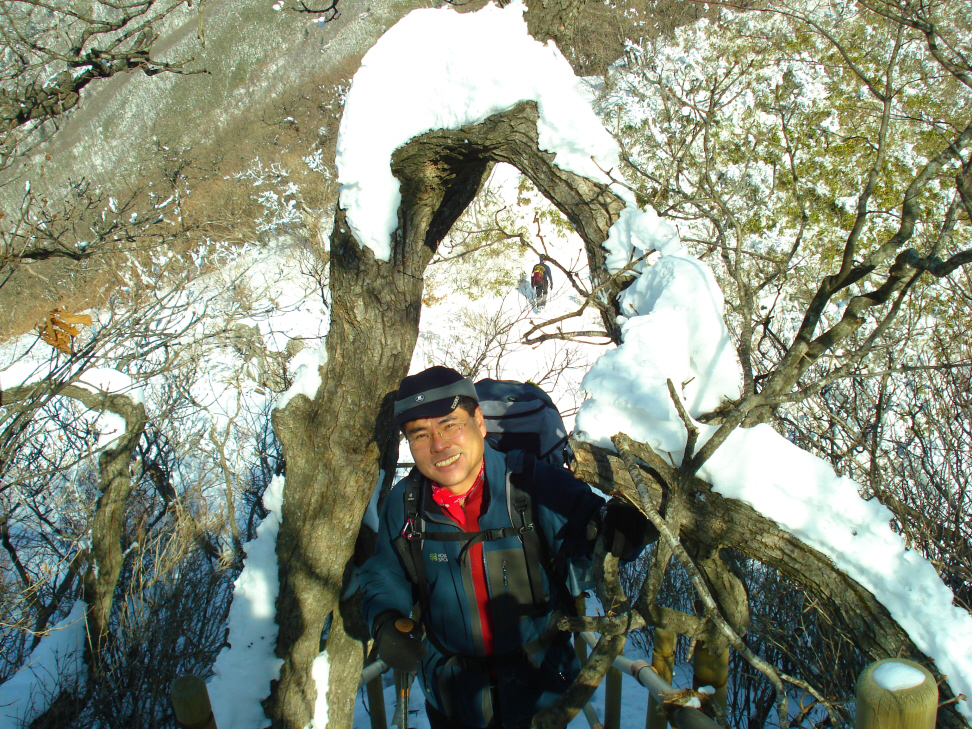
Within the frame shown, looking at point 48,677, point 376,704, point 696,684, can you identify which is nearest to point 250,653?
point 376,704

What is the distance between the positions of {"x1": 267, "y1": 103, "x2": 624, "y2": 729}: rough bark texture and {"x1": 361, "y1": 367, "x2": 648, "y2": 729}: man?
1.85 ft

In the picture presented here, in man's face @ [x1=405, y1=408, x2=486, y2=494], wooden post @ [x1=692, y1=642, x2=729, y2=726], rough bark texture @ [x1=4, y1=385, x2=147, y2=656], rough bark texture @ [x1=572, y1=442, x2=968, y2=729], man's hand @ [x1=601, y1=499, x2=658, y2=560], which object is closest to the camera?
rough bark texture @ [x1=572, y1=442, x2=968, y2=729]

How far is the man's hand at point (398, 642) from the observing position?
6.66ft

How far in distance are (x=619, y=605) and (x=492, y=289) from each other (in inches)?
472

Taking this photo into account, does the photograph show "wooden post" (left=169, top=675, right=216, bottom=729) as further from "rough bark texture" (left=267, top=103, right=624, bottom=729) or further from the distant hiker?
the distant hiker

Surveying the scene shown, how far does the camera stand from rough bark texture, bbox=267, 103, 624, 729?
2414mm

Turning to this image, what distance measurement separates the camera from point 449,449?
207 centimetres

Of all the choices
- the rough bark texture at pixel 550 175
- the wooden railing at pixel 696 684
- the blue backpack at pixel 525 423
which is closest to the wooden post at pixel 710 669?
the wooden railing at pixel 696 684

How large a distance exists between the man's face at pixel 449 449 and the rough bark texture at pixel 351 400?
24.6 inches

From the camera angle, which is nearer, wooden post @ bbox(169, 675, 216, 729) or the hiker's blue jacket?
wooden post @ bbox(169, 675, 216, 729)

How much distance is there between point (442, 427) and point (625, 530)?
0.73 meters

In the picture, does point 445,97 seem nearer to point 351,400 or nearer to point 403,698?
point 351,400

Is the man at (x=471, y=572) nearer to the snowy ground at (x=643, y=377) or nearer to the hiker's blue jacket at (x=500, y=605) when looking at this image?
the hiker's blue jacket at (x=500, y=605)

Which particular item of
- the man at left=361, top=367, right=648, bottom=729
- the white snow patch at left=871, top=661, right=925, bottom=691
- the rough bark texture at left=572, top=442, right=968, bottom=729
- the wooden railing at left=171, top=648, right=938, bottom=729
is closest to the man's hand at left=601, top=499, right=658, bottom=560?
the rough bark texture at left=572, top=442, right=968, bottom=729
